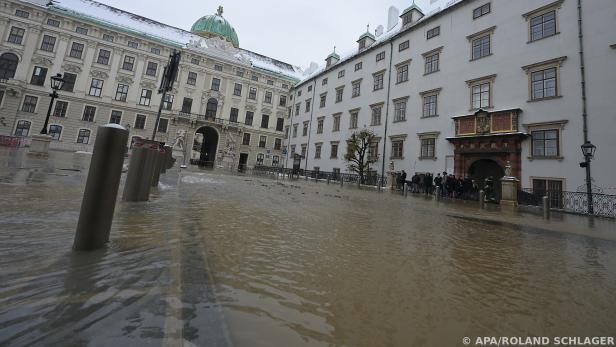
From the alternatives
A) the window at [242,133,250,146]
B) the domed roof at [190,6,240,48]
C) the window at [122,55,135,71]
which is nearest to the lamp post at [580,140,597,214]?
the window at [242,133,250,146]

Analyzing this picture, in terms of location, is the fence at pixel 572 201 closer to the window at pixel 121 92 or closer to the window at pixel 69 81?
the window at pixel 121 92

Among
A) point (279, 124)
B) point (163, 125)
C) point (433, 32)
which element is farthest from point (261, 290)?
point (279, 124)

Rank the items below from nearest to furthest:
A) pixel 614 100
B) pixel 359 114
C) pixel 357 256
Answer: pixel 357 256, pixel 614 100, pixel 359 114

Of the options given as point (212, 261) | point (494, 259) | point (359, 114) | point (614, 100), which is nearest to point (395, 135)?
point (359, 114)

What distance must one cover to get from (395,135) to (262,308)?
22246 mm

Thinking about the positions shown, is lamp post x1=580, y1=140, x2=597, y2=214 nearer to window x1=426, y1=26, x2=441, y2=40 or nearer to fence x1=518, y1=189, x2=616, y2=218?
fence x1=518, y1=189, x2=616, y2=218

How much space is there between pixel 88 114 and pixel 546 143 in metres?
44.6

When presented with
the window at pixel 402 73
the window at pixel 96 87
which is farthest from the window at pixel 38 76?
the window at pixel 402 73

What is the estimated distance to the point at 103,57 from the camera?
3481 cm

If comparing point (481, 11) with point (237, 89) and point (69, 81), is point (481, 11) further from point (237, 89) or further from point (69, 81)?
point (69, 81)

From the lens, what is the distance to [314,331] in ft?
3.09

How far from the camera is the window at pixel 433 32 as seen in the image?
20334 millimetres

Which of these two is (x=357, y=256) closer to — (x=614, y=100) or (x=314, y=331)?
(x=314, y=331)

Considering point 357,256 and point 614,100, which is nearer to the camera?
point 357,256
